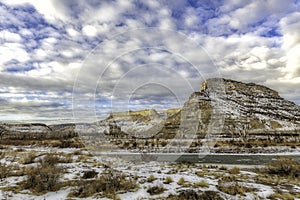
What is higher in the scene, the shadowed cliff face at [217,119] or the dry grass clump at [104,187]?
the shadowed cliff face at [217,119]

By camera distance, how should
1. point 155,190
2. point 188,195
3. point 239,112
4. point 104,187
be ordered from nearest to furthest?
point 188,195
point 155,190
point 104,187
point 239,112

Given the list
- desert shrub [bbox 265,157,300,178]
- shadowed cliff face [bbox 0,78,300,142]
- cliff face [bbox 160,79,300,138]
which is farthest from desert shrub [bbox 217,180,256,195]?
shadowed cliff face [bbox 0,78,300,142]

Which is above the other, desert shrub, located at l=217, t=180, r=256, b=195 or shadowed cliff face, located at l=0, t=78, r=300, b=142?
shadowed cliff face, located at l=0, t=78, r=300, b=142

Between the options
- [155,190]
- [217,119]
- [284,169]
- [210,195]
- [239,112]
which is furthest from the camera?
[239,112]

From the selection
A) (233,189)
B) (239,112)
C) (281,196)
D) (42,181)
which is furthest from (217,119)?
(42,181)

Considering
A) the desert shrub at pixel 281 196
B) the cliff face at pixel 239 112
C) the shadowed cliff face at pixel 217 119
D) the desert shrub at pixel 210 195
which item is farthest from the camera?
the cliff face at pixel 239 112

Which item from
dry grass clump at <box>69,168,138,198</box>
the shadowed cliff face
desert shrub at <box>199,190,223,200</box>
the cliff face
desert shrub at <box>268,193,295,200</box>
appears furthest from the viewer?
the cliff face

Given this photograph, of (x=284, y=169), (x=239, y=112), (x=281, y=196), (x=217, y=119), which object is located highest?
(x=239, y=112)

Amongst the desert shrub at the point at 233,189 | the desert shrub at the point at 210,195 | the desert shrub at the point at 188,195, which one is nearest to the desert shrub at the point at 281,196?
the desert shrub at the point at 233,189

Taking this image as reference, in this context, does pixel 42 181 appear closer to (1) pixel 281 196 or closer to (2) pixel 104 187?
(2) pixel 104 187

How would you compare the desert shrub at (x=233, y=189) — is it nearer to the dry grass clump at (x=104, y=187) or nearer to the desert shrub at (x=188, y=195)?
the desert shrub at (x=188, y=195)

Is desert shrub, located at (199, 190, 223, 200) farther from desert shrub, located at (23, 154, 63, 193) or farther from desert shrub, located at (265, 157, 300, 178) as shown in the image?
desert shrub, located at (265, 157, 300, 178)

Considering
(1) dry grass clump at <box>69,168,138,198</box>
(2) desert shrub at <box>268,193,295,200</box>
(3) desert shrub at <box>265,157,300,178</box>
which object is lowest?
(1) dry grass clump at <box>69,168,138,198</box>

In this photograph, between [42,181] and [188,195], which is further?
[42,181]
